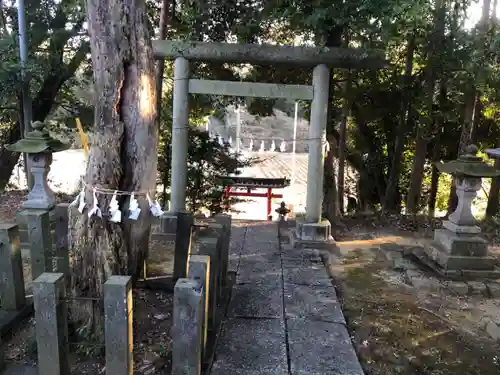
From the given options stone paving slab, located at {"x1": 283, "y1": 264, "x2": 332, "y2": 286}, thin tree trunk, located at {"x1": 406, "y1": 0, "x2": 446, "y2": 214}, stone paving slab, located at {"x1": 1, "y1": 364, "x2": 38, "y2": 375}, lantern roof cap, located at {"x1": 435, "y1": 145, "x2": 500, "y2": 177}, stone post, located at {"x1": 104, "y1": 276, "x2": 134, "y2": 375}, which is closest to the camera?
stone post, located at {"x1": 104, "y1": 276, "x2": 134, "y2": 375}

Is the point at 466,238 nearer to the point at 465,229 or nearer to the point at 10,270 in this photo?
the point at 465,229

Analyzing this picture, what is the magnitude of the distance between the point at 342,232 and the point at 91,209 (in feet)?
17.9

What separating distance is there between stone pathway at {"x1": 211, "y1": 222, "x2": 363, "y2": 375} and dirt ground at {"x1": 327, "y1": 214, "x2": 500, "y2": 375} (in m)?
0.22

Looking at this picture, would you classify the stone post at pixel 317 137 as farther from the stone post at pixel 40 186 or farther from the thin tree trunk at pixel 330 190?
the stone post at pixel 40 186

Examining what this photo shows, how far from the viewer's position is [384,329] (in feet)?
13.8

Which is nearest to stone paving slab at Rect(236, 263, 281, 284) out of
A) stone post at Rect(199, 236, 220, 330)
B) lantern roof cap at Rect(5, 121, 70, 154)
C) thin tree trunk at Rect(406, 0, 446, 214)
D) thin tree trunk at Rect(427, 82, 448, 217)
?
stone post at Rect(199, 236, 220, 330)

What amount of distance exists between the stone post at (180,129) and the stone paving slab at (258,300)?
2.31 m

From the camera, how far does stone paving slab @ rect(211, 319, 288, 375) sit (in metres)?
3.32

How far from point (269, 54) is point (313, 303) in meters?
3.71

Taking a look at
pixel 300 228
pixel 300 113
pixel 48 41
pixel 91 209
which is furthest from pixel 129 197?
pixel 300 113

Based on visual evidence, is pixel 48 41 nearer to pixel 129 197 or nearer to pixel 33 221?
pixel 33 221

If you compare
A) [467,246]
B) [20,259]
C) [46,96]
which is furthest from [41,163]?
[467,246]

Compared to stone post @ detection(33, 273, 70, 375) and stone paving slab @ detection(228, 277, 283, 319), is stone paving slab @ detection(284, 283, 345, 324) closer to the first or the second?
stone paving slab @ detection(228, 277, 283, 319)

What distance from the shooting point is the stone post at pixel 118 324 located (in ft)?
8.20
